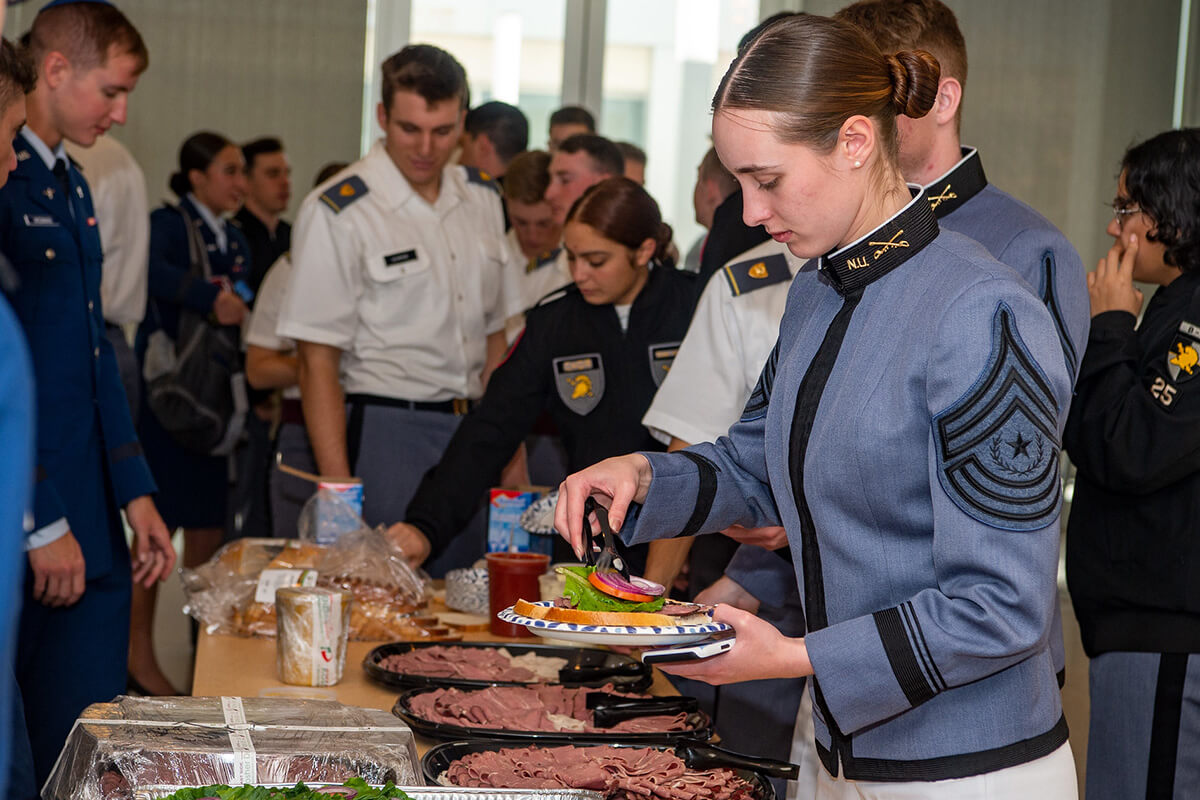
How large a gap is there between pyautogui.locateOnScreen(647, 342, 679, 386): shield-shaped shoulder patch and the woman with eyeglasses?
851mm

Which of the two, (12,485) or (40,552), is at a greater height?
(12,485)

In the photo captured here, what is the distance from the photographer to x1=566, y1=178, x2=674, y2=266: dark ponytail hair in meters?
2.73

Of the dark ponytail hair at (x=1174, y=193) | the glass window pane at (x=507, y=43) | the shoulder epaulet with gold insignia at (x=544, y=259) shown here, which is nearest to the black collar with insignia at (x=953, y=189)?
the dark ponytail hair at (x=1174, y=193)

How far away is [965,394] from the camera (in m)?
1.20

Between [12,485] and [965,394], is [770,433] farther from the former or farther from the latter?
[12,485]

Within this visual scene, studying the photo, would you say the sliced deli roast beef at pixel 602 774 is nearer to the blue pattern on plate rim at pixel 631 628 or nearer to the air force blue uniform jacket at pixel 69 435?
the blue pattern on plate rim at pixel 631 628

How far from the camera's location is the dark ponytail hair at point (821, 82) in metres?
1.28

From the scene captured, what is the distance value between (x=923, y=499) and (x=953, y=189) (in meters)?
0.72

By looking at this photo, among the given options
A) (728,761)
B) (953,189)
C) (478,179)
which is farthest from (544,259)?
(728,761)

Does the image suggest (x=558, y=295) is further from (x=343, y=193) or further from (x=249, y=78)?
(x=249, y=78)

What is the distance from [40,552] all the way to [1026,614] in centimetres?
182

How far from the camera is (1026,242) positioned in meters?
1.75

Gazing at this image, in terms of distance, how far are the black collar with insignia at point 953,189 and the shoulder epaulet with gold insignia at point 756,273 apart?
46cm

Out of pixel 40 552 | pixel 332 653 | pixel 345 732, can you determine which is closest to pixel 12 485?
pixel 345 732
